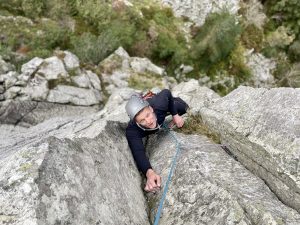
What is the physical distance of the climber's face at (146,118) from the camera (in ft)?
20.2

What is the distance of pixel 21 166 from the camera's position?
4125 mm

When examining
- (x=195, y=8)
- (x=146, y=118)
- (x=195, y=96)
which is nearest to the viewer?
(x=146, y=118)

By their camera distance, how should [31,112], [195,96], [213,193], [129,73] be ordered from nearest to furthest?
1. [213,193]
2. [195,96]
3. [31,112]
4. [129,73]

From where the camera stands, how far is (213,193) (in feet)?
16.6

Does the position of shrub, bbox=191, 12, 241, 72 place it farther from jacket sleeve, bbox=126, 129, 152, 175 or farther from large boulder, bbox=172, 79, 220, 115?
jacket sleeve, bbox=126, 129, 152, 175

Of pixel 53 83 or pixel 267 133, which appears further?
pixel 53 83

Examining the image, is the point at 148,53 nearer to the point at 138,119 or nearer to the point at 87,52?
the point at 87,52

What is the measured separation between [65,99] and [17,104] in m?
1.74

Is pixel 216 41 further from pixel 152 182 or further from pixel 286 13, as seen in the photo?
pixel 152 182

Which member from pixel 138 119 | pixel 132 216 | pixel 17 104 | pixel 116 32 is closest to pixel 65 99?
pixel 17 104

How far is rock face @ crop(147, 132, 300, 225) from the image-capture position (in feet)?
15.3

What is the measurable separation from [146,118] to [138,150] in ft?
1.80

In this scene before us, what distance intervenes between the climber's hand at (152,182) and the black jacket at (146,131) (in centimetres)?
14

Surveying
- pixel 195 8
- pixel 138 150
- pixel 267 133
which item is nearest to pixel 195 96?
pixel 138 150
